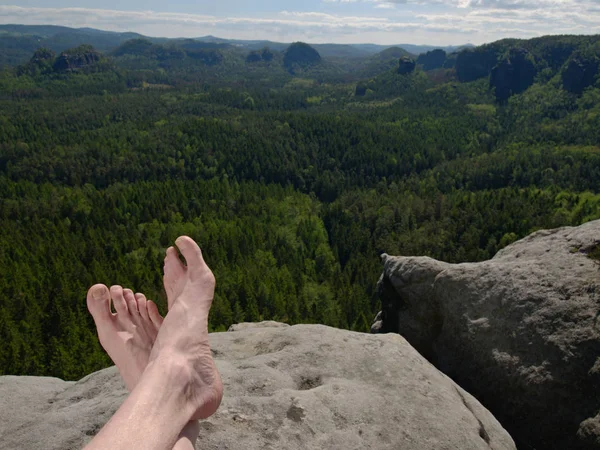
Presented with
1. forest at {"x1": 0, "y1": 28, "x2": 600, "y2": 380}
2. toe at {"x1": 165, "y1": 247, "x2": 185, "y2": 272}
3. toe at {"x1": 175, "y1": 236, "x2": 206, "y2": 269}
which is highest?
toe at {"x1": 175, "y1": 236, "x2": 206, "y2": 269}

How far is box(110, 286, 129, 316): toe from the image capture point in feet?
32.1

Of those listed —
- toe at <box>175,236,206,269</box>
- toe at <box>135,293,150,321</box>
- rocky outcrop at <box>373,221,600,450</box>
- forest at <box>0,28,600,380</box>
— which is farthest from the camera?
forest at <box>0,28,600,380</box>

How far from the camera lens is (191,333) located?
8047 mm

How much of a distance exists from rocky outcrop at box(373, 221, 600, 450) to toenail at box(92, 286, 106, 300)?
13.4 meters

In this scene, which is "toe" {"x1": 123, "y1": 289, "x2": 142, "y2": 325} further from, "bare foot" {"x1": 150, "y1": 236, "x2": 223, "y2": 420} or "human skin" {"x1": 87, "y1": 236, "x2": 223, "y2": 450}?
"bare foot" {"x1": 150, "y1": 236, "x2": 223, "y2": 420}

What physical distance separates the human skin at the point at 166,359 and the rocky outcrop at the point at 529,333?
38.1ft

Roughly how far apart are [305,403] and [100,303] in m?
5.57

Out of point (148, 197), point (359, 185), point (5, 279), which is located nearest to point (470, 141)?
point (359, 185)

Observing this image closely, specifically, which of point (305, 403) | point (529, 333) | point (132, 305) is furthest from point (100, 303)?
point (529, 333)

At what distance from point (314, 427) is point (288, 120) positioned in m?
192

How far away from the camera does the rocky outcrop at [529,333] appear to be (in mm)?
13289

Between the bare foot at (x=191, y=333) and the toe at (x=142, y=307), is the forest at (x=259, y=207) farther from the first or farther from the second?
the bare foot at (x=191, y=333)

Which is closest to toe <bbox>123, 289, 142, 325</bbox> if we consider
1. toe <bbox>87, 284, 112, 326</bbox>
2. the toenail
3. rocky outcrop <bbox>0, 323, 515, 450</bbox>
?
toe <bbox>87, 284, 112, 326</bbox>

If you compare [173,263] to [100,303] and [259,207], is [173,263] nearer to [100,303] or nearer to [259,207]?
[100,303]
